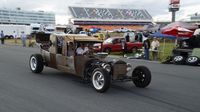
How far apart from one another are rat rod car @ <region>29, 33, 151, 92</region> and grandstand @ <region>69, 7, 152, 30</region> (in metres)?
90.1

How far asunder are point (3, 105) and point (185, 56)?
1373 centimetres

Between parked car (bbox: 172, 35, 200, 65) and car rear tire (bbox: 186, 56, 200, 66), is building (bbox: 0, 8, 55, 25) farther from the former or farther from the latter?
car rear tire (bbox: 186, 56, 200, 66)

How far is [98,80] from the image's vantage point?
897 centimetres

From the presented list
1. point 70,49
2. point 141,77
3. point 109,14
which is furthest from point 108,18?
point 141,77

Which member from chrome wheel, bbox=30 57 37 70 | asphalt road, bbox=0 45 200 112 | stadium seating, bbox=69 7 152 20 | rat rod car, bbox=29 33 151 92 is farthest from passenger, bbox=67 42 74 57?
stadium seating, bbox=69 7 152 20

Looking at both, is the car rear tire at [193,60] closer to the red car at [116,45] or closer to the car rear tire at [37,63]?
the car rear tire at [37,63]

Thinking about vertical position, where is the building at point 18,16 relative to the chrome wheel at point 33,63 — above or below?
above

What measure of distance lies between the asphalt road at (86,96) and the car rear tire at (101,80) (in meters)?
0.16

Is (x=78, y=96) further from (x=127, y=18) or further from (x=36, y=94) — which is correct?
(x=127, y=18)

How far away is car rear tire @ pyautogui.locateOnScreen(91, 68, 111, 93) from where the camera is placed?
28.0ft

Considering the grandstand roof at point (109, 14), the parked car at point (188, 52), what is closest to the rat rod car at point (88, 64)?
the parked car at point (188, 52)

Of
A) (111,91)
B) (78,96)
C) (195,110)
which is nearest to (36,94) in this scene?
(78,96)

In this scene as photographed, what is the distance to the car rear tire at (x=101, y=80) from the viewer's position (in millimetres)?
8539

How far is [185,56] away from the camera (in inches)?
742
